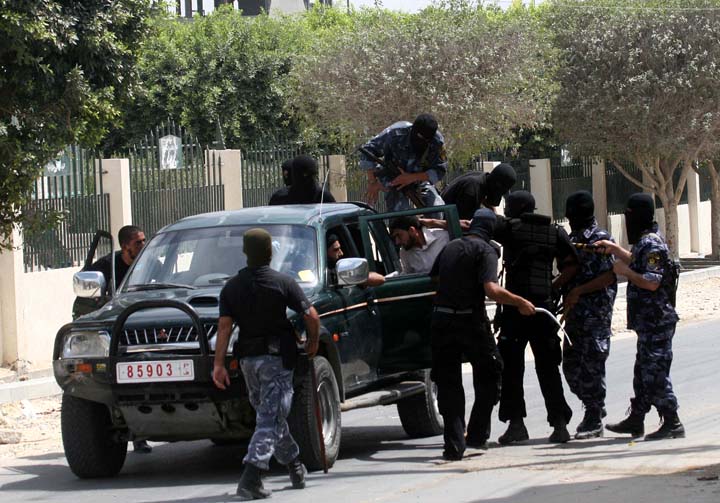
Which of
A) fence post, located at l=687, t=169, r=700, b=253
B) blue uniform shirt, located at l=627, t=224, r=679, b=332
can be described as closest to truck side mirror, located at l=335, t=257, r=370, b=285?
blue uniform shirt, located at l=627, t=224, r=679, b=332

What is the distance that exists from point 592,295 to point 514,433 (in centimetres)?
122

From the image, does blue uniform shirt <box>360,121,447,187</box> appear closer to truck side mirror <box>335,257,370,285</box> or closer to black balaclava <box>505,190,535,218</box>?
black balaclava <box>505,190,535,218</box>

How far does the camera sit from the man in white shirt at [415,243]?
10.6 meters

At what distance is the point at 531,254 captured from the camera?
32.4 ft

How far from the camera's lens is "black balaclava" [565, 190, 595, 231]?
1006 cm

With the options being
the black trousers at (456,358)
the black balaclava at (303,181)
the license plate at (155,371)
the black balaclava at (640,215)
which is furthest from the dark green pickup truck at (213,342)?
the black balaclava at (640,215)

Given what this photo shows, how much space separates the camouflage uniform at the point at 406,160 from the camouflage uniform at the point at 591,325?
6.48ft

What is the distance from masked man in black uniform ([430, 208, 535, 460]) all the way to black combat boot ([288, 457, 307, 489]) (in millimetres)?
1377

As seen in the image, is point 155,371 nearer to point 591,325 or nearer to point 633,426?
point 591,325

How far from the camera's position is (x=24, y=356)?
17.0m

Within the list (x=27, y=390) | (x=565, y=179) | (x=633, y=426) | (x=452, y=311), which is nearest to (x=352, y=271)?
(x=452, y=311)

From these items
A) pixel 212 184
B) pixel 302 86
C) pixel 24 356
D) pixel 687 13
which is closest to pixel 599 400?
pixel 24 356

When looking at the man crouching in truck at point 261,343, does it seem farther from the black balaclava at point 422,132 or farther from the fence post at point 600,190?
the fence post at point 600,190

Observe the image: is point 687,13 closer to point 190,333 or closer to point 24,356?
point 24,356
